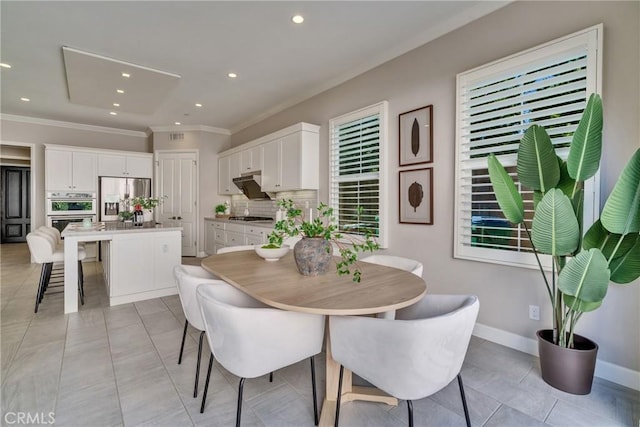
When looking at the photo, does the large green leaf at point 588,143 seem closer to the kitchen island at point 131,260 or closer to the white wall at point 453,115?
the white wall at point 453,115

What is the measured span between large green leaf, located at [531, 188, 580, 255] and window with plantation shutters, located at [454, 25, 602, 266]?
1.43ft

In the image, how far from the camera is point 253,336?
4.33 feet

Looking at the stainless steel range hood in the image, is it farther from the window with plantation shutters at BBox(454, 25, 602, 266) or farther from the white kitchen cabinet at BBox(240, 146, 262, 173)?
the window with plantation shutters at BBox(454, 25, 602, 266)

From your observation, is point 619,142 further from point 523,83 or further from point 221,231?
point 221,231

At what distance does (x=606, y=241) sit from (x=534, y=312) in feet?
2.64

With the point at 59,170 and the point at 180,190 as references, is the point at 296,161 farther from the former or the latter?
the point at 59,170

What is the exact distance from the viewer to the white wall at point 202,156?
642 cm

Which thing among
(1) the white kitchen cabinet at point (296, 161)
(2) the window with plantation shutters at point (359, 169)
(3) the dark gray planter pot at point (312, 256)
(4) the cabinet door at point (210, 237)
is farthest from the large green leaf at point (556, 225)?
(4) the cabinet door at point (210, 237)

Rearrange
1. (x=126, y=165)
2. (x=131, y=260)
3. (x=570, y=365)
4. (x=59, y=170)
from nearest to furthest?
(x=570, y=365)
(x=131, y=260)
(x=59, y=170)
(x=126, y=165)

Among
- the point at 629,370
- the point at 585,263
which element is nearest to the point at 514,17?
the point at 585,263

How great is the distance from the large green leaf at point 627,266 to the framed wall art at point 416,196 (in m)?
1.35

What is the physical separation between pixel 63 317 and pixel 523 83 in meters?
4.71

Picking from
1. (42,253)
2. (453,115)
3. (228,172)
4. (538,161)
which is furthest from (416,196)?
(228,172)

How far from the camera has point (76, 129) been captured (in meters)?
6.23
